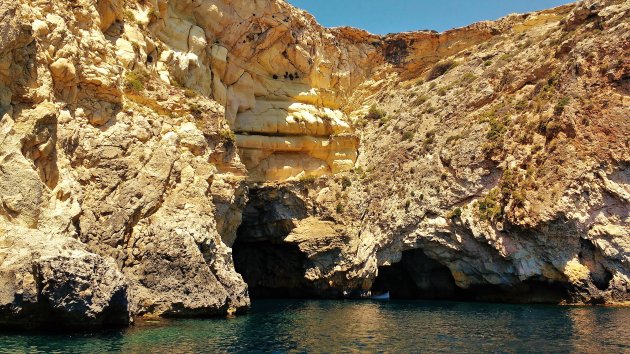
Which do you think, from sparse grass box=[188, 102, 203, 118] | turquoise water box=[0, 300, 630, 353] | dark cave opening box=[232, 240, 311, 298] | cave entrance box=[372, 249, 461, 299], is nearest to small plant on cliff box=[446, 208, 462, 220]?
cave entrance box=[372, 249, 461, 299]

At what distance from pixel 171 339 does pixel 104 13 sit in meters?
23.1

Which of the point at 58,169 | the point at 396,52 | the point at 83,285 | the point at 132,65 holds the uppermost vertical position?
the point at 396,52

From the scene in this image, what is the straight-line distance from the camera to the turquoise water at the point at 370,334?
20391mm

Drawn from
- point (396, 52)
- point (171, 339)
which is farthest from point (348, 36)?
point (171, 339)

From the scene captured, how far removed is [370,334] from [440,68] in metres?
43.1

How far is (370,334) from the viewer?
1006 inches

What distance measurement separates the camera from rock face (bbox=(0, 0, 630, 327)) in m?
25.2

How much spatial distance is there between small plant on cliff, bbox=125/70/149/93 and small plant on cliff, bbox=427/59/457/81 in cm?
3618

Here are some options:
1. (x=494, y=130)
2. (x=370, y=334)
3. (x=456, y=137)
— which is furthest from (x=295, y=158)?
(x=370, y=334)

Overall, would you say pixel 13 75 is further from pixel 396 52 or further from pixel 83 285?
pixel 396 52

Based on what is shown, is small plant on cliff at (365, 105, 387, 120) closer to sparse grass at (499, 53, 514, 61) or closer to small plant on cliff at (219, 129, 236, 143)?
sparse grass at (499, 53, 514, 61)

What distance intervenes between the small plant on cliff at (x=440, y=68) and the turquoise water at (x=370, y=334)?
32759 millimetres

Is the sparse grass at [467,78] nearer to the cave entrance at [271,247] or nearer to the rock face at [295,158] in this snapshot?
the rock face at [295,158]

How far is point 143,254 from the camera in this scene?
28859 millimetres
